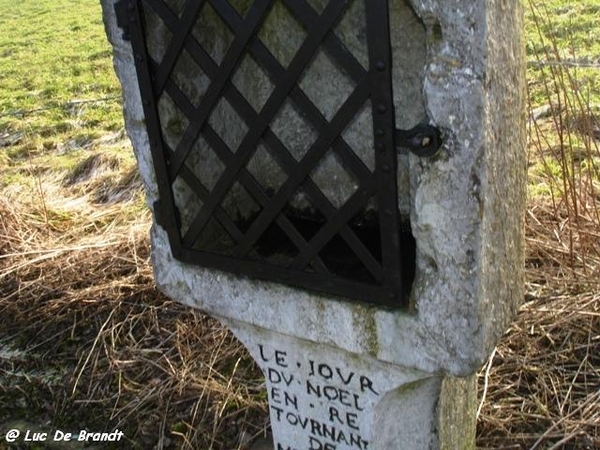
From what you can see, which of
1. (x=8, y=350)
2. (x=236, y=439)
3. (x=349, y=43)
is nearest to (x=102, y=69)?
(x=8, y=350)

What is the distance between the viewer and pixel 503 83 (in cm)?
166

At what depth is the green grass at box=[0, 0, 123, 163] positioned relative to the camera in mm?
6512

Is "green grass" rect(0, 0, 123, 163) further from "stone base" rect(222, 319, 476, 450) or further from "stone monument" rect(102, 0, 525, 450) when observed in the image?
"stone base" rect(222, 319, 476, 450)

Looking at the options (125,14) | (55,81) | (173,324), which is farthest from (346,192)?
(55,81)

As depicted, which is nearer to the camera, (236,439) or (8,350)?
(236,439)

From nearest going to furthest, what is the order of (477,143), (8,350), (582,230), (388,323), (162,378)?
(477,143) < (388,323) < (582,230) < (162,378) < (8,350)

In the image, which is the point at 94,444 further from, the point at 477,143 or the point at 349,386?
the point at 477,143

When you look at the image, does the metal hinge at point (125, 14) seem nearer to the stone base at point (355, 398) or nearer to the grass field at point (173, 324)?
the stone base at point (355, 398)

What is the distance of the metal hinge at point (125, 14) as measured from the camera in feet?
6.53

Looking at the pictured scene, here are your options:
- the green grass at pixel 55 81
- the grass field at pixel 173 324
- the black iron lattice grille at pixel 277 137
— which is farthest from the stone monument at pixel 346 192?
the green grass at pixel 55 81

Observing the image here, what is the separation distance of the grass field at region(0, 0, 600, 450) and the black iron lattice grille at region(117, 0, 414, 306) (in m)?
0.91

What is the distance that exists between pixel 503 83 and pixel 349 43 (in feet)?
1.75

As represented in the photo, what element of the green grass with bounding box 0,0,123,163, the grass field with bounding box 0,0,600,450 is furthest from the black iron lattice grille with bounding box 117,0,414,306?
the green grass with bounding box 0,0,123,163

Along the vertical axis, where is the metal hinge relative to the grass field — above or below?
above
